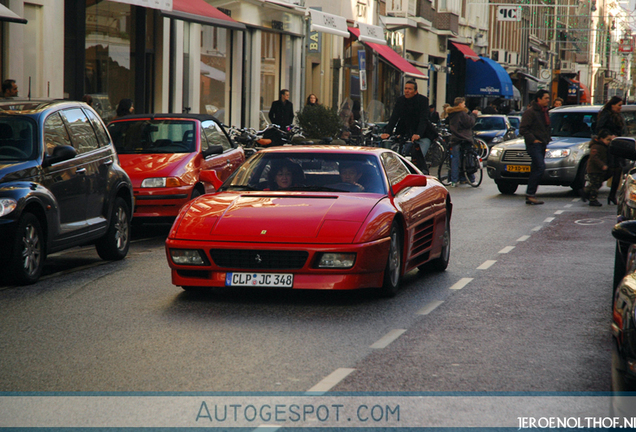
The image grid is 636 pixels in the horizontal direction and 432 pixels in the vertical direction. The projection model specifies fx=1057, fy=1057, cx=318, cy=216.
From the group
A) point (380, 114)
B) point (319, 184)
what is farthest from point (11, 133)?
point (380, 114)

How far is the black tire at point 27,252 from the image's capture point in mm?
9016

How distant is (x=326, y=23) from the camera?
32219 millimetres

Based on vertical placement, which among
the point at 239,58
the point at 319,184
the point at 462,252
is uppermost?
the point at 239,58

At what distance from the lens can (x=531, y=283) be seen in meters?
9.80

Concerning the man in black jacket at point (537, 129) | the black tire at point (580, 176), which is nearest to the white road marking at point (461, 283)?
the man in black jacket at point (537, 129)

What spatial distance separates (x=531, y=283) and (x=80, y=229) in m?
4.35

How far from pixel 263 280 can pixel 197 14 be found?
16.2 metres

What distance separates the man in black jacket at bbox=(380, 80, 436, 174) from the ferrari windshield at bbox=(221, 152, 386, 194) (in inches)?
434

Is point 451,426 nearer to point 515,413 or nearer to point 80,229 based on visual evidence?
point 515,413

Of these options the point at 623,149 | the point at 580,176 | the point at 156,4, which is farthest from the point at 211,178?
the point at 580,176

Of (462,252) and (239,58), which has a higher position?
(239,58)

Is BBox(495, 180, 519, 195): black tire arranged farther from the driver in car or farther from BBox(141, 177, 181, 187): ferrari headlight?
the driver in car

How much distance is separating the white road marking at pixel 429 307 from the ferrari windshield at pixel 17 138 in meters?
3.93

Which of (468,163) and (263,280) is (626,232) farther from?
(468,163)
